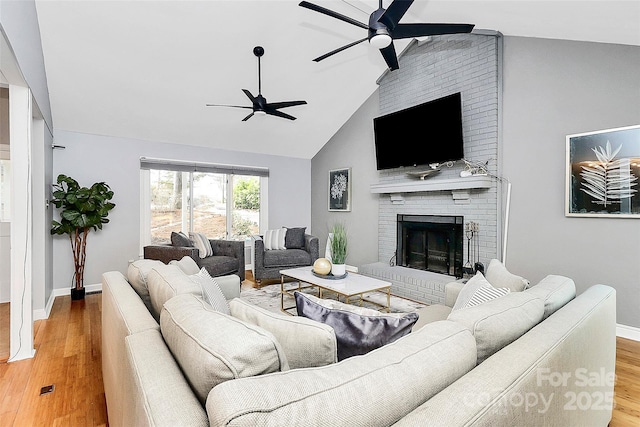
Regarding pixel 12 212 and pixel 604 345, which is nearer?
pixel 604 345

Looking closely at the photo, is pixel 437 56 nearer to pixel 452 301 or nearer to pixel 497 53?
pixel 497 53

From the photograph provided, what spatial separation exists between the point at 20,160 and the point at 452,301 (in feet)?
11.2

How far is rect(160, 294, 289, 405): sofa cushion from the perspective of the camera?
730 mm

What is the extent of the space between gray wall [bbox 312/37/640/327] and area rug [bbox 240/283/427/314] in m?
1.26

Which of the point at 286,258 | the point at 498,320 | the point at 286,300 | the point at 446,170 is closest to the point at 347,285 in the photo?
the point at 286,300

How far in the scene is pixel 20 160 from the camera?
246 centimetres

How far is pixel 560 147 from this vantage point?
3.19m

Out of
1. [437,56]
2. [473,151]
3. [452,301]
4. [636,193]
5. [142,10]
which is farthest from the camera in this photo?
[437,56]

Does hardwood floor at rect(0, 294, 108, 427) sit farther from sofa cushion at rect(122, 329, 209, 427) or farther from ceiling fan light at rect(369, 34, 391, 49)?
ceiling fan light at rect(369, 34, 391, 49)

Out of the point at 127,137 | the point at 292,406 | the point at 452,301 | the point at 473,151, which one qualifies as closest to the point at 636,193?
the point at 473,151

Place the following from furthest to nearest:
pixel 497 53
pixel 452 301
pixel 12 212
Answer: pixel 497 53, pixel 12 212, pixel 452 301

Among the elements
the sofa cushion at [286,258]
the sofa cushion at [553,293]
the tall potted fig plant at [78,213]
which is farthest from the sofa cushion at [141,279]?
the sofa cushion at [286,258]

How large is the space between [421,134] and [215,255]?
3354 millimetres

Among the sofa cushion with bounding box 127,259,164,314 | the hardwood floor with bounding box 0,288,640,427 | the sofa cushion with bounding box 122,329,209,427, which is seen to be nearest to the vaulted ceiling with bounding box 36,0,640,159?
the hardwood floor with bounding box 0,288,640,427
